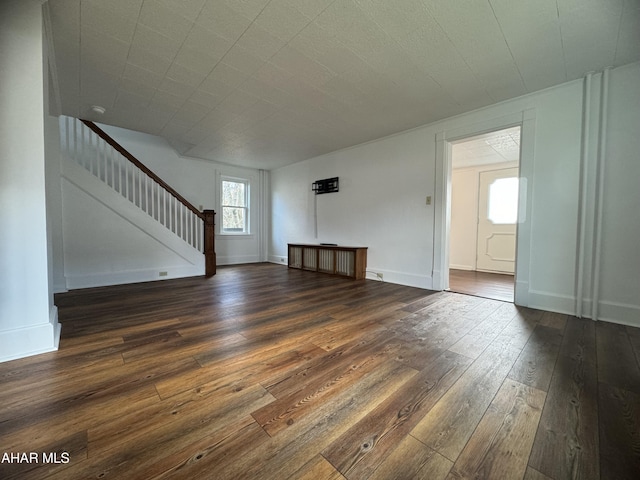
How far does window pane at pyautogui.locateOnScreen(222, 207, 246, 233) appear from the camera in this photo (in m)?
6.52

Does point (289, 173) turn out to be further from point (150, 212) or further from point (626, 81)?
point (626, 81)

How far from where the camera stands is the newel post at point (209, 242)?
4.91 m

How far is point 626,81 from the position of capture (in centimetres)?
243

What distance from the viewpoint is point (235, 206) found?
6.71 metres

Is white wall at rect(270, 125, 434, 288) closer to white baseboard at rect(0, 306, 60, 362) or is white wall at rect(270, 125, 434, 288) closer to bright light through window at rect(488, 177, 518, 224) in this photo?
bright light through window at rect(488, 177, 518, 224)

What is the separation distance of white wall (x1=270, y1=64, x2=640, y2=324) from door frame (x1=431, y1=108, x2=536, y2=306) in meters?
0.02

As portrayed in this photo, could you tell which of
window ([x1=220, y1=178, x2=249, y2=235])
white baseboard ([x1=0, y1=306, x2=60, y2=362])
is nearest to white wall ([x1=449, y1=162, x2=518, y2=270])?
window ([x1=220, y1=178, x2=249, y2=235])

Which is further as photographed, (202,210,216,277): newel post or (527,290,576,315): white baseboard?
(202,210,216,277): newel post

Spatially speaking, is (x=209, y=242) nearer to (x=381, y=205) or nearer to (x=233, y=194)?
(x=233, y=194)

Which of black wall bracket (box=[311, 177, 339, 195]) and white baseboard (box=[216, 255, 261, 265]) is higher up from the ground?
black wall bracket (box=[311, 177, 339, 195])

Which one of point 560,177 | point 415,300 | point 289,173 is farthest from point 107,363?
point 289,173

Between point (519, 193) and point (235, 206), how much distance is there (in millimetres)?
6016

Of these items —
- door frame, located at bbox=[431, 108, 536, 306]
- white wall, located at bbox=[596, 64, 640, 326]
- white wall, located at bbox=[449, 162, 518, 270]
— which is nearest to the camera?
white wall, located at bbox=[596, 64, 640, 326]

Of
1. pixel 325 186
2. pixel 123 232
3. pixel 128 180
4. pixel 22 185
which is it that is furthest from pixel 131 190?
pixel 325 186
